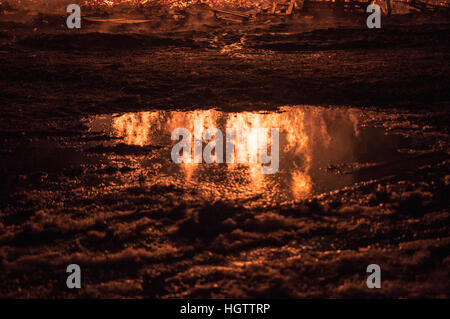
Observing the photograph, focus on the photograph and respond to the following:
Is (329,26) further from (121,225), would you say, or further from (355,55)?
(121,225)

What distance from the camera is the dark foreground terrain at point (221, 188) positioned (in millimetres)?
2812

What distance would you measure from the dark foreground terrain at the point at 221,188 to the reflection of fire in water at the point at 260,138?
1.2 inches

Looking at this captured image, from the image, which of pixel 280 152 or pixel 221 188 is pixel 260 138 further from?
pixel 221 188

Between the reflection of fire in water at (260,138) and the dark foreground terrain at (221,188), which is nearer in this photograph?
the dark foreground terrain at (221,188)

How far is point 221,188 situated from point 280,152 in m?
1.05

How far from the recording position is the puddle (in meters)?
3.96

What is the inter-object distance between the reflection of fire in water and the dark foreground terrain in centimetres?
3

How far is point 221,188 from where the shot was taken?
394 cm

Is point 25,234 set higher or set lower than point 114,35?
lower

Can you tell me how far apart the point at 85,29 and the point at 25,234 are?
9.20 m

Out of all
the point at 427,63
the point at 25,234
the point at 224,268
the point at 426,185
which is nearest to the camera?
the point at 224,268

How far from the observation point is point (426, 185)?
3.80 metres
